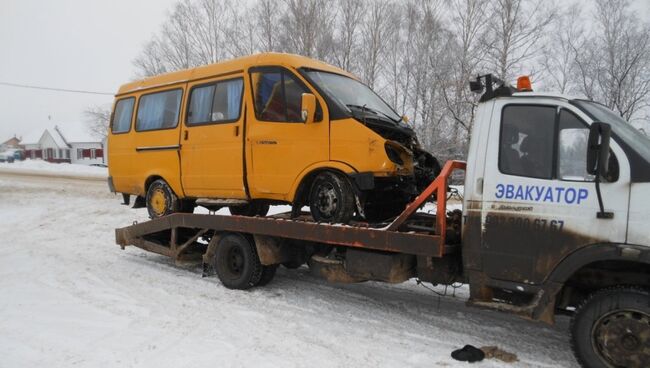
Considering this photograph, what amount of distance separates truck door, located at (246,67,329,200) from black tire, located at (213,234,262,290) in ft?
2.26

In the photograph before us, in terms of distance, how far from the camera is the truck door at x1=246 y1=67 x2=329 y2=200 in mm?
5609

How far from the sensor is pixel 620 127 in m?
4.07

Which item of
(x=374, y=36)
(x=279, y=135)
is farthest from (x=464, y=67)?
(x=279, y=135)

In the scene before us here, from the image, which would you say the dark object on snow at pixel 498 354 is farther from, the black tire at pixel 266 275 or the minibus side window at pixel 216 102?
the minibus side window at pixel 216 102

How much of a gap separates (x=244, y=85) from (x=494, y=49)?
19007 millimetres

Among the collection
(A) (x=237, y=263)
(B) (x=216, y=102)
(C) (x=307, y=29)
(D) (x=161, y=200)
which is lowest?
(A) (x=237, y=263)

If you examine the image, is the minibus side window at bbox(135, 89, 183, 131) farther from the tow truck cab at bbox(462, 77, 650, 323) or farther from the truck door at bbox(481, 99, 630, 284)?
the truck door at bbox(481, 99, 630, 284)

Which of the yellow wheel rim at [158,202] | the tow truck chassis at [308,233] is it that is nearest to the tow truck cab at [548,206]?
the tow truck chassis at [308,233]

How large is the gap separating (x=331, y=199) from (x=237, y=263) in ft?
5.86

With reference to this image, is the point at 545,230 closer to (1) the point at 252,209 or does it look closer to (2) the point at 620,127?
(2) the point at 620,127

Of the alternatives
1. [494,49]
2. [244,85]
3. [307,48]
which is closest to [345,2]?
[307,48]

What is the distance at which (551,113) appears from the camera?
Result: 13.4 feet

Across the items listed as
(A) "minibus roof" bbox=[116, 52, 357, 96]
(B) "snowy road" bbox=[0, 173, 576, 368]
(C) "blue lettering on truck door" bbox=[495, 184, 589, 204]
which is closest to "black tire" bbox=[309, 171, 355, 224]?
(B) "snowy road" bbox=[0, 173, 576, 368]

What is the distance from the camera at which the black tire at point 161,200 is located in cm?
742
